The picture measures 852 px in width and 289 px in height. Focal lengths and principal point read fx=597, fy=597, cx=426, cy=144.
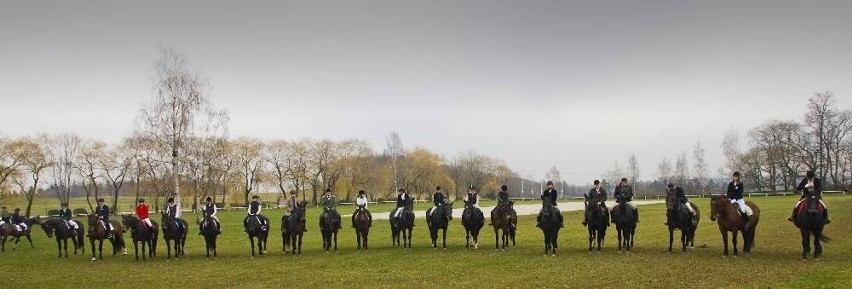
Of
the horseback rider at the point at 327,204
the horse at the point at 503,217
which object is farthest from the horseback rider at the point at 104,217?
the horse at the point at 503,217

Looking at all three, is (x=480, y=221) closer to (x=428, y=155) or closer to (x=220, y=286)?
(x=220, y=286)

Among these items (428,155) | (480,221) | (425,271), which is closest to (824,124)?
(428,155)

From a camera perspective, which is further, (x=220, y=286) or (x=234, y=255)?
(x=234, y=255)

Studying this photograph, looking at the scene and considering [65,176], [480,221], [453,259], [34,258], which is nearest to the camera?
[453,259]

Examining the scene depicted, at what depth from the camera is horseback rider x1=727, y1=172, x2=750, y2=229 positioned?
19719 mm

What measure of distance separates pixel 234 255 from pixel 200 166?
64.8ft

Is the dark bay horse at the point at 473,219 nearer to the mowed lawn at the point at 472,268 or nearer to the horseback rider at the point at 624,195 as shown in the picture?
the mowed lawn at the point at 472,268

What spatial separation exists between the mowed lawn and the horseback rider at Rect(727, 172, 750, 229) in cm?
131

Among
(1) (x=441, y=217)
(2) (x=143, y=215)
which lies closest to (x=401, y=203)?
(1) (x=441, y=217)

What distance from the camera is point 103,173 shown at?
80750 mm

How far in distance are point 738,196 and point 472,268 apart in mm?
9566

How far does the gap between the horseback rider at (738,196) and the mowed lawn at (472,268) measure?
4.31ft

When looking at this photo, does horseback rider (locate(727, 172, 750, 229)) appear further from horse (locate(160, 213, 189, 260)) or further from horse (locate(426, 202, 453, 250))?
horse (locate(160, 213, 189, 260))

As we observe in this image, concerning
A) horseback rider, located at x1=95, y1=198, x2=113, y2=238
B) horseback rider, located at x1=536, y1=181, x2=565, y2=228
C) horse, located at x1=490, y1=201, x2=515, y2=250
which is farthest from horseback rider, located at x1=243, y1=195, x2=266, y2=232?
horseback rider, located at x1=536, y1=181, x2=565, y2=228
